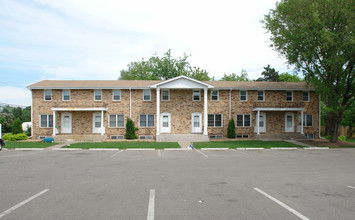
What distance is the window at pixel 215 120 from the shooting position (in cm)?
3003

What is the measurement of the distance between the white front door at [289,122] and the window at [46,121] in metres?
25.9

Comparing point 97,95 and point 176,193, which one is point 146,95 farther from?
point 176,193

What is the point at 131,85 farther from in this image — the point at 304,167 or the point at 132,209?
the point at 132,209

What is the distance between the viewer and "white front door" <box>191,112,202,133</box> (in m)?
29.7

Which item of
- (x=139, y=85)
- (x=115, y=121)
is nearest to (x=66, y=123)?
(x=115, y=121)

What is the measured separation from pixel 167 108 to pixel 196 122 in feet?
11.6

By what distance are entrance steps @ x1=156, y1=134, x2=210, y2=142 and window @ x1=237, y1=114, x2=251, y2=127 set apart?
5152 mm

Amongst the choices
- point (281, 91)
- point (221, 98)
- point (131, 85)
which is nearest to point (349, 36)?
point (281, 91)

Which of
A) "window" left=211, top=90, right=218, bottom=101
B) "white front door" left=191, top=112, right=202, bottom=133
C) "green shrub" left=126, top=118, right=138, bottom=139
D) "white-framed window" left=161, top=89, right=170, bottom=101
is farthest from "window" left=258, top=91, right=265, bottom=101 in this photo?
"green shrub" left=126, top=118, right=138, bottom=139

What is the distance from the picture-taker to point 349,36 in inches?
858

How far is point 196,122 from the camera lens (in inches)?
1173

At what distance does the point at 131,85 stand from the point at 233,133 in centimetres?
1209

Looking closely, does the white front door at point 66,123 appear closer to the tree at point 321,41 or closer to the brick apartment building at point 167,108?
the brick apartment building at point 167,108

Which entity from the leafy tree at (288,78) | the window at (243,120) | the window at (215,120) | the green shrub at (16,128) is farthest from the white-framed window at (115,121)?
the leafy tree at (288,78)
